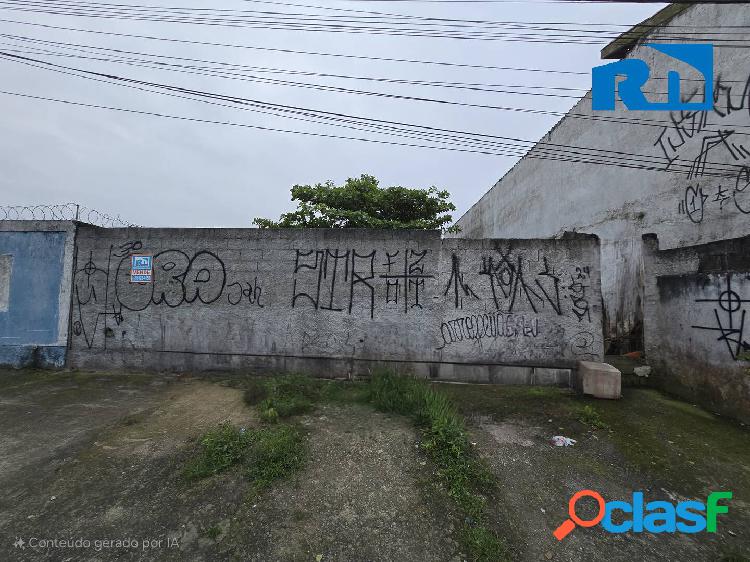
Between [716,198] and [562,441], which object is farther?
[716,198]

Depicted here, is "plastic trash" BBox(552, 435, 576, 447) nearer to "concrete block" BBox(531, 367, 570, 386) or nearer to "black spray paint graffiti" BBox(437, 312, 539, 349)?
"concrete block" BBox(531, 367, 570, 386)

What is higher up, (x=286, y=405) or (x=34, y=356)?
(x=34, y=356)

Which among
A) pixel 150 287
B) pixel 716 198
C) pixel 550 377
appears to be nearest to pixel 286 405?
pixel 150 287

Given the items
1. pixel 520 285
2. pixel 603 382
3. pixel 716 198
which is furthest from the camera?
pixel 716 198

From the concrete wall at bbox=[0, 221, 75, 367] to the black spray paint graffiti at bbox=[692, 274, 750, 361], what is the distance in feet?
32.1

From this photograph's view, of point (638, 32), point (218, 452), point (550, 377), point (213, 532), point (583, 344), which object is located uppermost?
point (638, 32)

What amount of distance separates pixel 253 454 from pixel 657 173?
10.2 meters

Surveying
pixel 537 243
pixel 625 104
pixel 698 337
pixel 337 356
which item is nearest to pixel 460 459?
pixel 337 356

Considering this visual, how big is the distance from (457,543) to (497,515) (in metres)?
0.42

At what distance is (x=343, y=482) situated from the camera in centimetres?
260

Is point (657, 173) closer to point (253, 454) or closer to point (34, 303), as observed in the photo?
point (253, 454)

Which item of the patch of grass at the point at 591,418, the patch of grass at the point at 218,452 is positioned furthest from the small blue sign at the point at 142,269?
the patch of grass at the point at 591,418

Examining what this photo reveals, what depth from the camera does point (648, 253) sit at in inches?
197

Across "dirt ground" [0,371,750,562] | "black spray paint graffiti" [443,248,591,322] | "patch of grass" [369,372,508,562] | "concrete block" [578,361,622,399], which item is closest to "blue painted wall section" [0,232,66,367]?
"dirt ground" [0,371,750,562]
